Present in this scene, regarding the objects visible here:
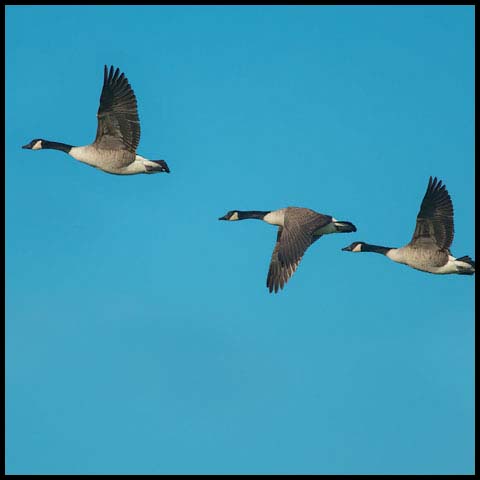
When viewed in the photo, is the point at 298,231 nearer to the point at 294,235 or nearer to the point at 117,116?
the point at 294,235

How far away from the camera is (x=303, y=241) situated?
2611 centimetres

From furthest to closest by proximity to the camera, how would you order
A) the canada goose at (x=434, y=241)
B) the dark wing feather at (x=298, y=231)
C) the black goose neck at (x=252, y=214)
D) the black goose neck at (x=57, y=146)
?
1. the black goose neck at (x=252, y=214)
2. the black goose neck at (x=57, y=146)
3. the canada goose at (x=434, y=241)
4. the dark wing feather at (x=298, y=231)

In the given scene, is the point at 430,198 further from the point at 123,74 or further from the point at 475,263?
the point at 123,74

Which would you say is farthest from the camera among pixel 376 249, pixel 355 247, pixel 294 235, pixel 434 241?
pixel 355 247

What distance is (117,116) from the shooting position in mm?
26750

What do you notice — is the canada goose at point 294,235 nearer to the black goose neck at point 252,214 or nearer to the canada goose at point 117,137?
the black goose neck at point 252,214

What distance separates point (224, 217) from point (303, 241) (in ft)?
12.6

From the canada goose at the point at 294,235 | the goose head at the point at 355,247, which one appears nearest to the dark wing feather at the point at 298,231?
the canada goose at the point at 294,235

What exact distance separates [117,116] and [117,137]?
1.25 feet

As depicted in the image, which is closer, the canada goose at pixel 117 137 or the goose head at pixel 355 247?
the canada goose at pixel 117 137

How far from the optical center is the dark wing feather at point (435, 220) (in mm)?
26484

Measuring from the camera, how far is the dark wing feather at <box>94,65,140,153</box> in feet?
87.2

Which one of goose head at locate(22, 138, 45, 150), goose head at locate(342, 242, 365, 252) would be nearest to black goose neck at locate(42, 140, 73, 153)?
goose head at locate(22, 138, 45, 150)

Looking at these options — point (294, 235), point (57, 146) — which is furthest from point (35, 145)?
point (294, 235)
